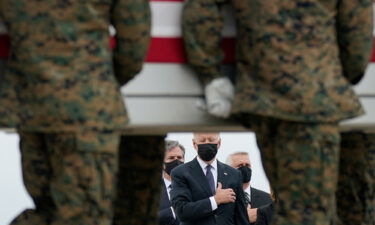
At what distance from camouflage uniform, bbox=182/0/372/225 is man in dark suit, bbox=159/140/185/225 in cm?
294

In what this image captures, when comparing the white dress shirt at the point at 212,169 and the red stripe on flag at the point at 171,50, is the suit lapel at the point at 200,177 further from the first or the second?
the red stripe on flag at the point at 171,50

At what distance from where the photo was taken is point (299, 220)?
574cm

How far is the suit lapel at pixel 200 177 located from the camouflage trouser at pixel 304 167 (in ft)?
8.49

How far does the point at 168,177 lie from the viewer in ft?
30.6

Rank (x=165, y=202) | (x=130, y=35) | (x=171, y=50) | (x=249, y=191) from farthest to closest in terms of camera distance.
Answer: (x=249, y=191) → (x=165, y=202) → (x=171, y=50) → (x=130, y=35)

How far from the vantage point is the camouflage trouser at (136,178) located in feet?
21.6

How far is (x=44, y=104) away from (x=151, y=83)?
2.13 feet

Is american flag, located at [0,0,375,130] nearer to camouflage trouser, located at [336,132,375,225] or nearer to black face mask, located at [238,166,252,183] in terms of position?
camouflage trouser, located at [336,132,375,225]

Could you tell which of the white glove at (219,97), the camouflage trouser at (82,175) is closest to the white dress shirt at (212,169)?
the white glove at (219,97)

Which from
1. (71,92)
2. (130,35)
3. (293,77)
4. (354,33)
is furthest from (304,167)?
(71,92)

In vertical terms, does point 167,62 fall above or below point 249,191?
above

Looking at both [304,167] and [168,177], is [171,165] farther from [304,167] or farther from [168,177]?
[304,167]

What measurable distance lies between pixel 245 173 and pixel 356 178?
248 centimetres

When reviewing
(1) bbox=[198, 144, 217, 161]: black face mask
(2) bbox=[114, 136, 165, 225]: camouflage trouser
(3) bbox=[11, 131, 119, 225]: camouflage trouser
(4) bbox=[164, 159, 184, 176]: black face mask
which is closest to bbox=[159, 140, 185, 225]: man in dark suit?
(4) bbox=[164, 159, 184, 176]: black face mask
